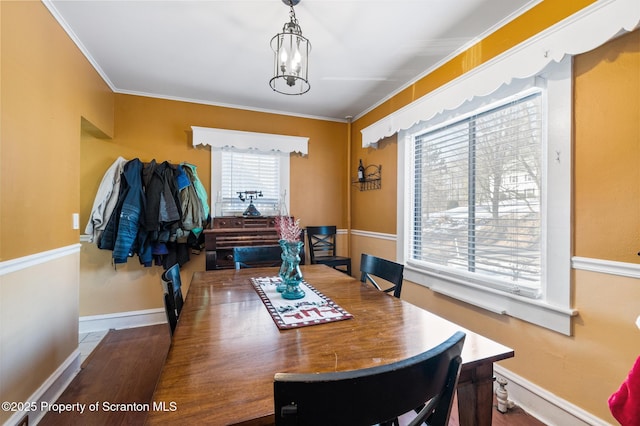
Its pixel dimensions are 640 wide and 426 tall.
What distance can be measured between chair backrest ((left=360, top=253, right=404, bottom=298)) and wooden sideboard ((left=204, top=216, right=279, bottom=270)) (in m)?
1.56

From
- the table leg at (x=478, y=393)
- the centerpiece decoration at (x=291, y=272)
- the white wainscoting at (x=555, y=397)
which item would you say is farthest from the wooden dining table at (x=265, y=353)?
the white wainscoting at (x=555, y=397)

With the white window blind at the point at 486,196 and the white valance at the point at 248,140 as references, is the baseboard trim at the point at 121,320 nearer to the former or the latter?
the white valance at the point at 248,140

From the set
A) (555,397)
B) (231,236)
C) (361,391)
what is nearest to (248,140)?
(231,236)

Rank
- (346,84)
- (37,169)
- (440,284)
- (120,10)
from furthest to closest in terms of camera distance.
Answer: (346,84), (440,284), (120,10), (37,169)

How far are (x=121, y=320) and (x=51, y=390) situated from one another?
3.99ft

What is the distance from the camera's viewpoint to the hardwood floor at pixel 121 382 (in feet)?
5.53

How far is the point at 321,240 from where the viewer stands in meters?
3.75

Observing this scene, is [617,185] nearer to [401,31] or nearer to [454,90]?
[454,90]

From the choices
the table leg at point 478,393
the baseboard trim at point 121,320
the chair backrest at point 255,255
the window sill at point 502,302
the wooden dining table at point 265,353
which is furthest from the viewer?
the baseboard trim at point 121,320

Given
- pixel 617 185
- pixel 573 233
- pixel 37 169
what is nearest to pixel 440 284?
pixel 573 233

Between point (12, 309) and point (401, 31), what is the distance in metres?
2.96

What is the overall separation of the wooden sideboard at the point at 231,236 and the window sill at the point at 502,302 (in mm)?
1734

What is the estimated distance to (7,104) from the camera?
4.73 feet

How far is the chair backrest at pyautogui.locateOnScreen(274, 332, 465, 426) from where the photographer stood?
51cm
